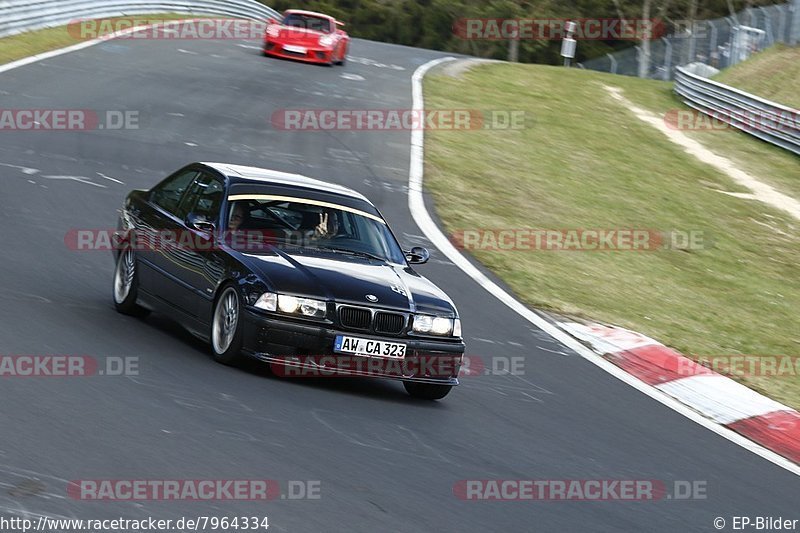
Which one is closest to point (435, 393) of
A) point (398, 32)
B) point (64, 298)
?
point (64, 298)

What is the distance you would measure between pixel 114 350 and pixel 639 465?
345 cm

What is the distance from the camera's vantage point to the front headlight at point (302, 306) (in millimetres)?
8258

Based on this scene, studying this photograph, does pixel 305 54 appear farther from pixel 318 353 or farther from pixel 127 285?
pixel 318 353

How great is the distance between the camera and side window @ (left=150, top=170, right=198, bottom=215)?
10.0 metres

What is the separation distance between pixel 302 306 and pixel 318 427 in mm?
1202

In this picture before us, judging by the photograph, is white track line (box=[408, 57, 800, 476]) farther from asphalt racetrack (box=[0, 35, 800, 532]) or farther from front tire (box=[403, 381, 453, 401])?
front tire (box=[403, 381, 453, 401])

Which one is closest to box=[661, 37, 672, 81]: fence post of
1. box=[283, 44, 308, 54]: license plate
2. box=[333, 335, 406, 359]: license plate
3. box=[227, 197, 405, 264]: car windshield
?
box=[283, 44, 308, 54]: license plate

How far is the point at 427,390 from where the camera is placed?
8789 mm

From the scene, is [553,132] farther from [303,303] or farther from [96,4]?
[303,303]

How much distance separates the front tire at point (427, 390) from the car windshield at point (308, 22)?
76.8 feet

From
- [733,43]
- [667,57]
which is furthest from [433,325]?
[667,57]

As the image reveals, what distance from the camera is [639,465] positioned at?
7820 mm

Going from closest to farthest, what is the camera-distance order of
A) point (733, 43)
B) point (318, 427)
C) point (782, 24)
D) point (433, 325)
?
point (318, 427) → point (433, 325) → point (782, 24) → point (733, 43)

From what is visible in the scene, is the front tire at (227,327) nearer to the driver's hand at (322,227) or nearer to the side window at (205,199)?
the side window at (205,199)
